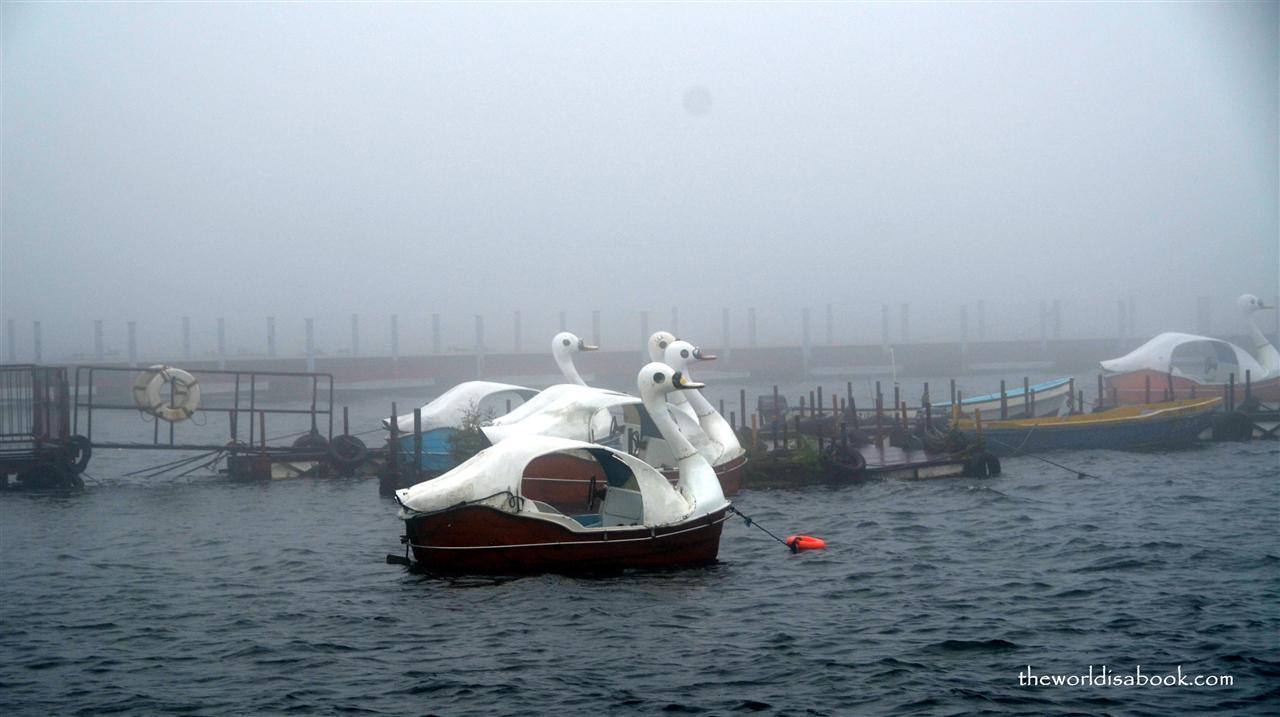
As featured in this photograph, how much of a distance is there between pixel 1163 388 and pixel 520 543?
103 ft

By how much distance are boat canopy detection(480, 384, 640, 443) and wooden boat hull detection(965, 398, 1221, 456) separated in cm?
1196

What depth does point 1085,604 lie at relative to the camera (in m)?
14.6

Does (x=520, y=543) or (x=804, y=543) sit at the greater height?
(x=520, y=543)

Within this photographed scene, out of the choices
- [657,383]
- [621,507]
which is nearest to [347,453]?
[621,507]

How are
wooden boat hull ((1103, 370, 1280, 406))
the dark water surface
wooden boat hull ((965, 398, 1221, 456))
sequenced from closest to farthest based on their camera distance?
the dark water surface, wooden boat hull ((965, 398, 1221, 456)), wooden boat hull ((1103, 370, 1280, 406))

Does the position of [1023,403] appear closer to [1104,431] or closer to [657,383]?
[1104,431]

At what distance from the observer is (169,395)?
3022 cm

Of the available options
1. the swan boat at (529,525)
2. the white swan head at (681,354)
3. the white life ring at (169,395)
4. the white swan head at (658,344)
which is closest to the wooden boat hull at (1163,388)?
the white swan head at (658,344)

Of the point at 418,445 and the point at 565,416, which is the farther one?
the point at 418,445

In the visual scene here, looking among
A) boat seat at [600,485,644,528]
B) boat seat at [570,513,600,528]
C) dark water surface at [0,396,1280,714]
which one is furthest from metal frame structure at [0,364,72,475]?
boat seat at [600,485,644,528]

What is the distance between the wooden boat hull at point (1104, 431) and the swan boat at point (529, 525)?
16.4m

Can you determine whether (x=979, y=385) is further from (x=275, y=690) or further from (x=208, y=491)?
(x=275, y=690)

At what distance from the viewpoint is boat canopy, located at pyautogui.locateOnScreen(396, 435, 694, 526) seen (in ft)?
50.8

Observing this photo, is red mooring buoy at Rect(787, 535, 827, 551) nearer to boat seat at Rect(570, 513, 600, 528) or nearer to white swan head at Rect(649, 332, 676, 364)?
boat seat at Rect(570, 513, 600, 528)
